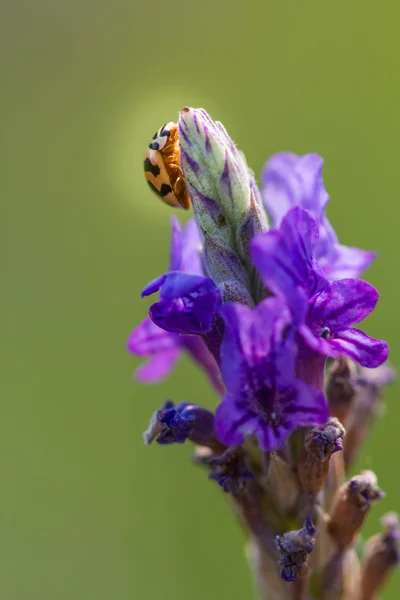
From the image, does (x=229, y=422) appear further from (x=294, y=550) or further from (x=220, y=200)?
(x=220, y=200)

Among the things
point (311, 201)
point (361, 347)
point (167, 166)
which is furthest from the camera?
point (311, 201)

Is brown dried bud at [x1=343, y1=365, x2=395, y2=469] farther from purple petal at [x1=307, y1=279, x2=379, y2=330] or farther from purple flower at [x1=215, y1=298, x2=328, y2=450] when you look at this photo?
purple flower at [x1=215, y1=298, x2=328, y2=450]

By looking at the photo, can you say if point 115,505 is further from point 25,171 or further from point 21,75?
point 21,75

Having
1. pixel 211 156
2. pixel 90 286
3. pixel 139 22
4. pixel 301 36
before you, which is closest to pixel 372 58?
pixel 301 36

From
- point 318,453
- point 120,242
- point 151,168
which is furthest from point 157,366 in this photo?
point 120,242

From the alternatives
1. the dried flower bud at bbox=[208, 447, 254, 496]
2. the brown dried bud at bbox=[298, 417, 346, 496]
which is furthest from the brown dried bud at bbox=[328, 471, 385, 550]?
the dried flower bud at bbox=[208, 447, 254, 496]

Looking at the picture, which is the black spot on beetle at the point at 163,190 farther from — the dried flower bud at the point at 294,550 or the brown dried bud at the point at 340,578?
the brown dried bud at the point at 340,578
